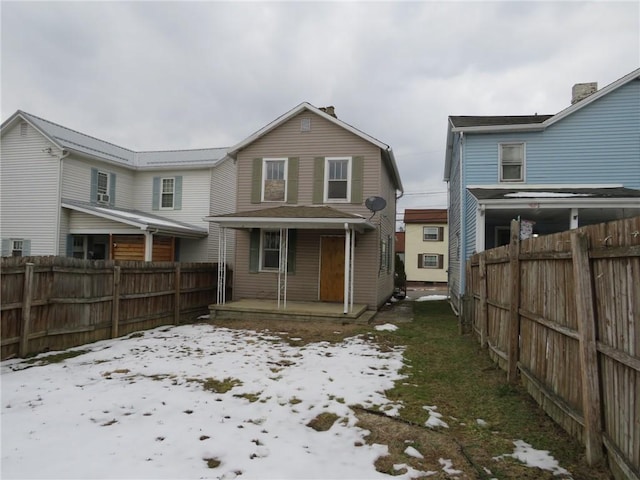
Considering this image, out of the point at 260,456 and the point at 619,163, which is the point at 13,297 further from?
the point at 619,163

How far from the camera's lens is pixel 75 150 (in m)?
15.9

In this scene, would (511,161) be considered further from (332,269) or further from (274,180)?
(274,180)

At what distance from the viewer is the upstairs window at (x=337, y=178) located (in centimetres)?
1298

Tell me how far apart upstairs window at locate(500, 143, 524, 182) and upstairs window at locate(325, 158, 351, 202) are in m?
5.23

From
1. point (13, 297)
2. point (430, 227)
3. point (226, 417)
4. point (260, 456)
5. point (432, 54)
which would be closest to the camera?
point (260, 456)

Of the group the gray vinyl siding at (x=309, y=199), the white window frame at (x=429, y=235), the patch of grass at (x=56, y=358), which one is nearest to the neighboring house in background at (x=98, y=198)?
the gray vinyl siding at (x=309, y=199)

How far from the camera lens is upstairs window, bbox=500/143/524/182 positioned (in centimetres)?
1296

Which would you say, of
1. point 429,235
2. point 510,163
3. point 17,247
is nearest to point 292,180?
point 510,163

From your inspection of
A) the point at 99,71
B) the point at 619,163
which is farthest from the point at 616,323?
the point at 99,71

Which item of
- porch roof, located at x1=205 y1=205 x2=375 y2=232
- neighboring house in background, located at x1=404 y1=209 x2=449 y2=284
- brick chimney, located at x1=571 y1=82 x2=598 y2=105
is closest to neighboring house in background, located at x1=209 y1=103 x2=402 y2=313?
porch roof, located at x1=205 y1=205 x2=375 y2=232

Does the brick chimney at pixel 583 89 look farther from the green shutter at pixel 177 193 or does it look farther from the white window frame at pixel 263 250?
the green shutter at pixel 177 193

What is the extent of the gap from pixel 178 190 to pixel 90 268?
11.3m

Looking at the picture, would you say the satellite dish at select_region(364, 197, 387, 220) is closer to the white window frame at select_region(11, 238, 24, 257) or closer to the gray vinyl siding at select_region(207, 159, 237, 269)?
the gray vinyl siding at select_region(207, 159, 237, 269)

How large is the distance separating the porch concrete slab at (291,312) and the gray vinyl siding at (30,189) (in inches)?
358
